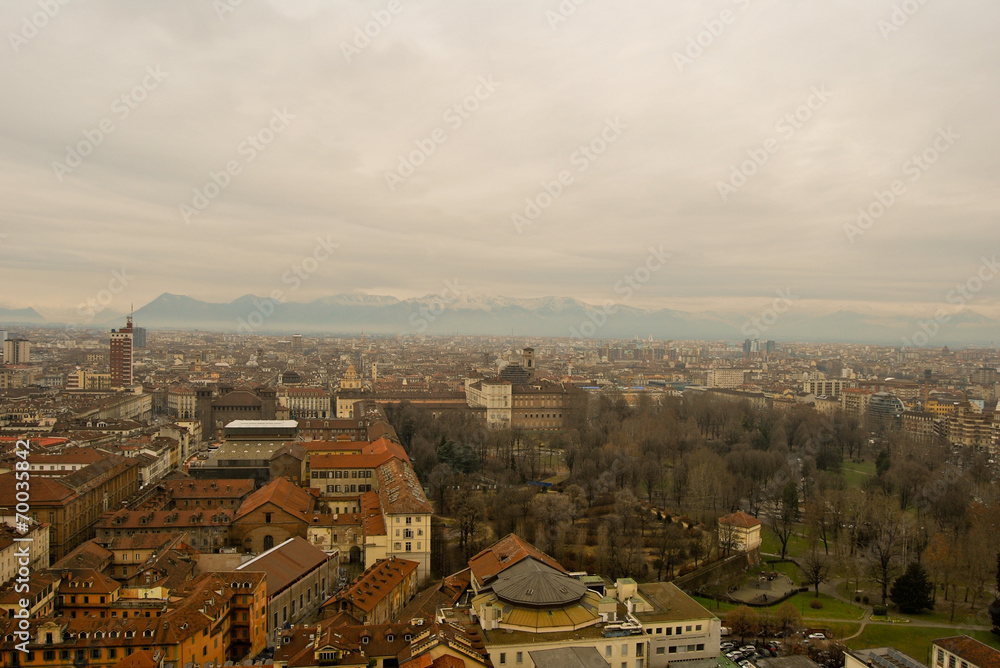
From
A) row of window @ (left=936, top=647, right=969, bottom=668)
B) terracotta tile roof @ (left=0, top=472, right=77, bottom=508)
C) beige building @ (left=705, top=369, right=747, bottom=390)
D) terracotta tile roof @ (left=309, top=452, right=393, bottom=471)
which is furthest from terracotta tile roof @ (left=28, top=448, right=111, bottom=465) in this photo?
beige building @ (left=705, top=369, right=747, bottom=390)

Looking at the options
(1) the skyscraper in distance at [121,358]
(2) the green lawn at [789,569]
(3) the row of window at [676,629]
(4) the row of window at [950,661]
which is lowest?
(2) the green lawn at [789,569]

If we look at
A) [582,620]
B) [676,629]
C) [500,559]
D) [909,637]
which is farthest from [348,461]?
[909,637]

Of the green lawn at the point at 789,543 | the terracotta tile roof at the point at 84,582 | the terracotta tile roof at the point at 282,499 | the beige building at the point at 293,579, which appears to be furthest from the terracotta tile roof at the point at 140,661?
the green lawn at the point at 789,543

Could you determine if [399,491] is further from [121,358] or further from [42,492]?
[121,358]

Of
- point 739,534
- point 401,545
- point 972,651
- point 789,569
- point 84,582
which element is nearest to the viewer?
point 972,651

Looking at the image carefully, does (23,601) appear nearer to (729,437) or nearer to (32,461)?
(32,461)

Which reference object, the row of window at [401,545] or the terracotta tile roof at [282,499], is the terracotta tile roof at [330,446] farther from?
the row of window at [401,545]

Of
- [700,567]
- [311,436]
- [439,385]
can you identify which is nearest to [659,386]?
[439,385]
